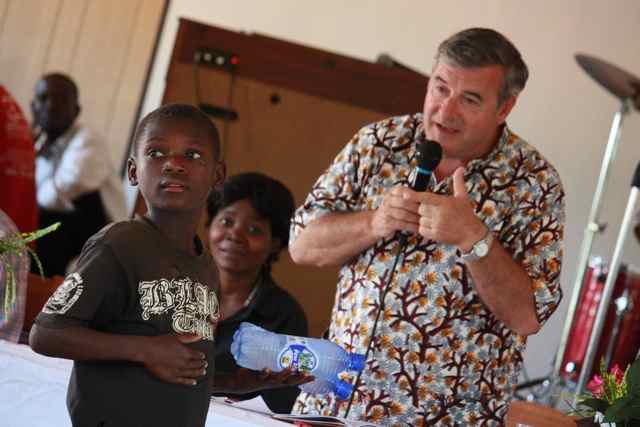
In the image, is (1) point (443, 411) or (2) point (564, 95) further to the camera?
(2) point (564, 95)

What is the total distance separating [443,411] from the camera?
231cm

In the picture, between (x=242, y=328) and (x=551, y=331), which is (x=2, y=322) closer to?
(x=242, y=328)

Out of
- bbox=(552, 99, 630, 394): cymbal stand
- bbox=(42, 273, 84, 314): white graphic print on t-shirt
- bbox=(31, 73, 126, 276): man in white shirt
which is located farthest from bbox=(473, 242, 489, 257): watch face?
bbox=(31, 73, 126, 276): man in white shirt

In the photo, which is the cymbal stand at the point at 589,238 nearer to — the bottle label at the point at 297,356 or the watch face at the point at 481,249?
the watch face at the point at 481,249

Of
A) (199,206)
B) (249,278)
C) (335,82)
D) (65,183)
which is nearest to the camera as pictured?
(199,206)

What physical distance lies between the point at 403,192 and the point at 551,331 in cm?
390

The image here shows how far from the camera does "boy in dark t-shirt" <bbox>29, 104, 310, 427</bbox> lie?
1.49 meters

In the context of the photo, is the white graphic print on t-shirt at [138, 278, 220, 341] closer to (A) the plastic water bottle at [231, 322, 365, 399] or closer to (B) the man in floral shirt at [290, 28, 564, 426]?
(A) the plastic water bottle at [231, 322, 365, 399]

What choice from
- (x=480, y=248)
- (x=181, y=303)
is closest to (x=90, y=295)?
(x=181, y=303)

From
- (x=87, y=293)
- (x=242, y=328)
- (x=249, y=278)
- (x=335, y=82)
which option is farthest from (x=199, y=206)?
(x=335, y=82)

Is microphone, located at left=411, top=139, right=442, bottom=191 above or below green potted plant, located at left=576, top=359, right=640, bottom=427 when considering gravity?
above

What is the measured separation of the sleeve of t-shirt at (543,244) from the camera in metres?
2.33

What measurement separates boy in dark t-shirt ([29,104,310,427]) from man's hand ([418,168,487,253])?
2.13 ft

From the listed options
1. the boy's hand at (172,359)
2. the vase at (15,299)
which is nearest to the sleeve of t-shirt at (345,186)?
the vase at (15,299)
